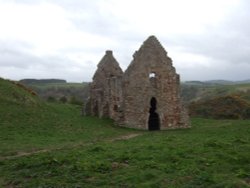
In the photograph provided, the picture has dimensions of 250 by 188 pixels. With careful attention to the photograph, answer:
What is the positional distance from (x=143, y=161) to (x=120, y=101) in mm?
18290

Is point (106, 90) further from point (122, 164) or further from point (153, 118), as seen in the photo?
point (122, 164)

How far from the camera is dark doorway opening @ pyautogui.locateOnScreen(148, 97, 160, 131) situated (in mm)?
31155

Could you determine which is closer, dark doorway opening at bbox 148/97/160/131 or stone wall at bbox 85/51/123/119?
dark doorway opening at bbox 148/97/160/131

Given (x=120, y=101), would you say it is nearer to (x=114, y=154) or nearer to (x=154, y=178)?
(x=114, y=154)

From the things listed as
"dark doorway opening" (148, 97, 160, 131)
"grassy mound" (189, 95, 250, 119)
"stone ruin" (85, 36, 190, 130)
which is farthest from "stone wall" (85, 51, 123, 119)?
"grassy mound" (189, 95, 250, 119)

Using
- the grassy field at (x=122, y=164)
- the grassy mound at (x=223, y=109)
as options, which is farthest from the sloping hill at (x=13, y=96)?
the grassy mound at (x=223, y=109)

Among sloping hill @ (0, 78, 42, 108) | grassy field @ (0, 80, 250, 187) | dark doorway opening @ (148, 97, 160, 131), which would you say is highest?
sloping hill @ (0, 78, 42, 108)

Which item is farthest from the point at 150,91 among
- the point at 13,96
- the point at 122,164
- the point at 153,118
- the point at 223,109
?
the point at 223,109

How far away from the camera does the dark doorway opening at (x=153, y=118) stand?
31.2 m

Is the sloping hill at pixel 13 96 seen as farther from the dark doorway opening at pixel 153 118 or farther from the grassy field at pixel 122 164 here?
the grassy field at pixel 122 164

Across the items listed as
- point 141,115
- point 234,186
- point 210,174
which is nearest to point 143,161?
point 210,174

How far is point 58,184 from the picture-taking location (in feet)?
41.0

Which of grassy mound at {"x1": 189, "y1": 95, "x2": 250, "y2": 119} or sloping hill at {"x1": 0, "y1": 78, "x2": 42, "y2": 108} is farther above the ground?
sloping hill at {"x1": 0, "y1": 78, "x2": 42, "y2": 108}

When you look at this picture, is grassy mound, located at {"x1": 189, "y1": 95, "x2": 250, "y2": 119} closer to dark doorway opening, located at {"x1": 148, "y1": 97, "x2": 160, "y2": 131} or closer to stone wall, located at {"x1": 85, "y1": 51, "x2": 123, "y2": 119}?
stone wall, located at {"x1": 85, "y1": 51, "x2": 123, "y2": 119}
